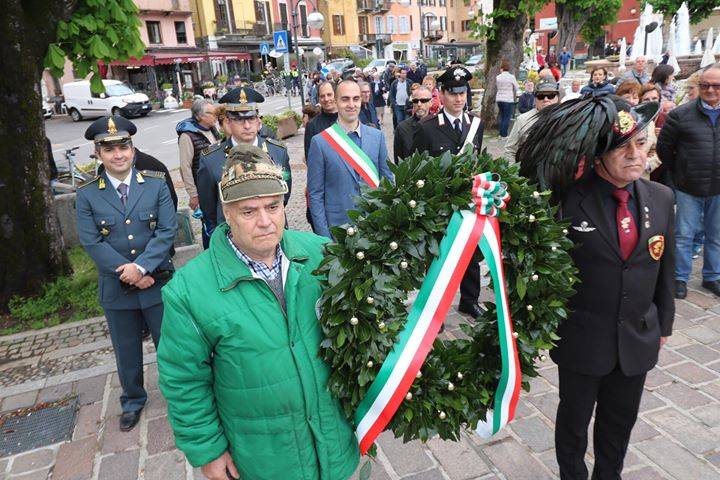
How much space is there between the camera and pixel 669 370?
13.7 ft

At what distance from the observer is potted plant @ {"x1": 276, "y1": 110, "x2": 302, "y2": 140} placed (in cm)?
1659

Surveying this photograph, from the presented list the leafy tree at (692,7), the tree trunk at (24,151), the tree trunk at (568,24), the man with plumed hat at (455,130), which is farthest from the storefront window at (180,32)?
the man with plumed hat at (455,130)

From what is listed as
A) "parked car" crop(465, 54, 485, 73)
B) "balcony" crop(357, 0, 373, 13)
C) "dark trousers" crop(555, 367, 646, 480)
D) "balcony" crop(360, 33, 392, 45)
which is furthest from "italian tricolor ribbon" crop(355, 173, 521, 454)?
"balcony" crop(357, 0, 373, 13)

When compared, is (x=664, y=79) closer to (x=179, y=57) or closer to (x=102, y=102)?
(x=102, y=102)

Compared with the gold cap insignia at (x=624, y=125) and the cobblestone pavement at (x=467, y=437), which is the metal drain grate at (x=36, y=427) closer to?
the cobblestone pavement at (x=467, y=437)

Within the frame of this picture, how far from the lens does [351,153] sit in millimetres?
4598

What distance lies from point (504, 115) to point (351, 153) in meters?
10.5

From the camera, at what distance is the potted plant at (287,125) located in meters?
16.6

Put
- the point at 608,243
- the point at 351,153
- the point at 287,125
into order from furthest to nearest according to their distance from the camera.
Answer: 1. the point at 287,125
2. the point at 351,153
3. the point at 608,243

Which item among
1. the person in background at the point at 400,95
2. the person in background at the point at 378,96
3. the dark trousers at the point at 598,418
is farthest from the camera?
the person in background at the point at 378,96

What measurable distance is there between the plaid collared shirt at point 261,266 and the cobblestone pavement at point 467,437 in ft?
5.61

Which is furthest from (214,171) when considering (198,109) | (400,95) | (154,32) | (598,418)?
(154,32)

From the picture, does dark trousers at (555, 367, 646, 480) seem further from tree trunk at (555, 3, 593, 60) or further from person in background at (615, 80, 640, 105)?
tree trunk at (555, 3, 593, 60)

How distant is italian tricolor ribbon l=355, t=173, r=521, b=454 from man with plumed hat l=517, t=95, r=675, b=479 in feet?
1.45
